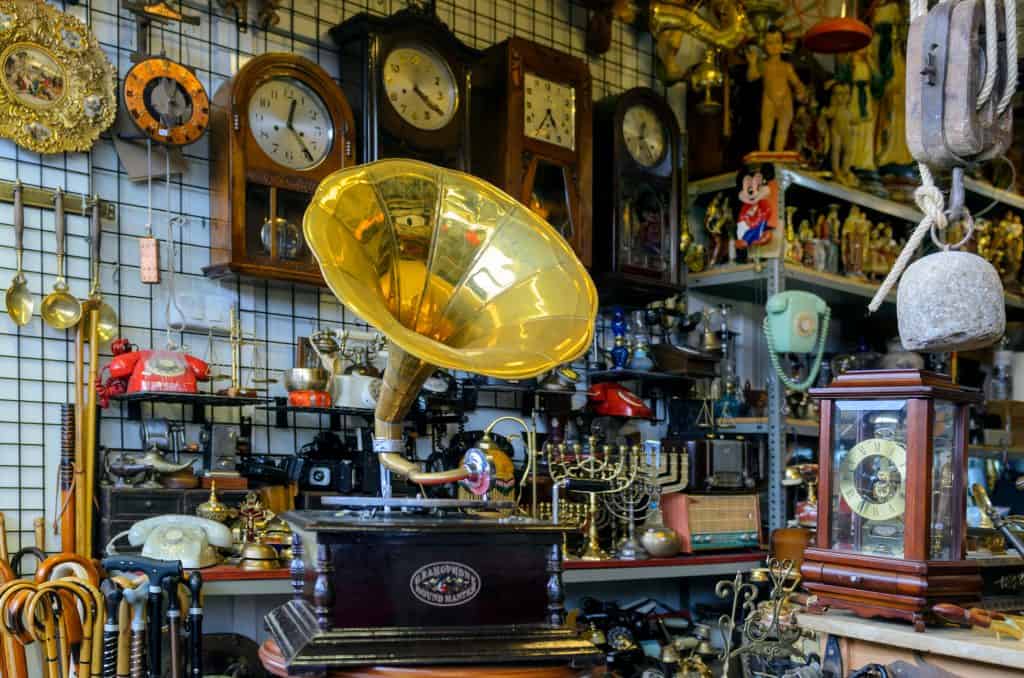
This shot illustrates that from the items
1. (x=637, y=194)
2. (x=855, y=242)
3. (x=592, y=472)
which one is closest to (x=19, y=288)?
(x=592, y=472)

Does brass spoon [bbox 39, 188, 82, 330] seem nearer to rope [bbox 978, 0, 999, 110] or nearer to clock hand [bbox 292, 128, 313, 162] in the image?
clock hand [bbox 292, 128, 313, 162]

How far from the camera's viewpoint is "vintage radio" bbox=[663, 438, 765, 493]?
3.94 m

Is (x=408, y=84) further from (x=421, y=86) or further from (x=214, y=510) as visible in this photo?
(x=214, y=510)

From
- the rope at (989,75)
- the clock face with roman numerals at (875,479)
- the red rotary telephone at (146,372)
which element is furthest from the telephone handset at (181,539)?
the rope at (989,75)

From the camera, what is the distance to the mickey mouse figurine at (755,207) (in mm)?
4328

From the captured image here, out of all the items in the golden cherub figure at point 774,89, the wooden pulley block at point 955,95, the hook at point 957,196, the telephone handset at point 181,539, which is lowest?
the telephone handset at point 181,539

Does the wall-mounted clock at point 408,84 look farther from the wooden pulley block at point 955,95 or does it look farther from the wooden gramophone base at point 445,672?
the wooden pulley block at point 955,95

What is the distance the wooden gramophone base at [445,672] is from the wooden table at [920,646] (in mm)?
637

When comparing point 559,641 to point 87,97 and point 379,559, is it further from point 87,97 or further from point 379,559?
point 87,97

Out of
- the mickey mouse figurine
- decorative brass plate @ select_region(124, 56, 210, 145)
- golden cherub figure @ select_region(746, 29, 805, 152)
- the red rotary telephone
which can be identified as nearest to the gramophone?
the red rotary telephone

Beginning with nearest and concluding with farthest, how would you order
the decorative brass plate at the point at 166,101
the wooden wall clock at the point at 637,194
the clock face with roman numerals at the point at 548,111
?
the decorative brass plate at the point at 166,101 → the clock face with roman numerals at the point at 548,111 → the wooden wall clock at the point at 637,194

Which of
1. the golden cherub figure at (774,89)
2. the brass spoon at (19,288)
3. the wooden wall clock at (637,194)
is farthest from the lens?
the golden cherub figure at (774,89)

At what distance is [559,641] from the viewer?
195 centimetres

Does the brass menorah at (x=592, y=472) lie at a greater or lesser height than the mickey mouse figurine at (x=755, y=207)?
lesser
